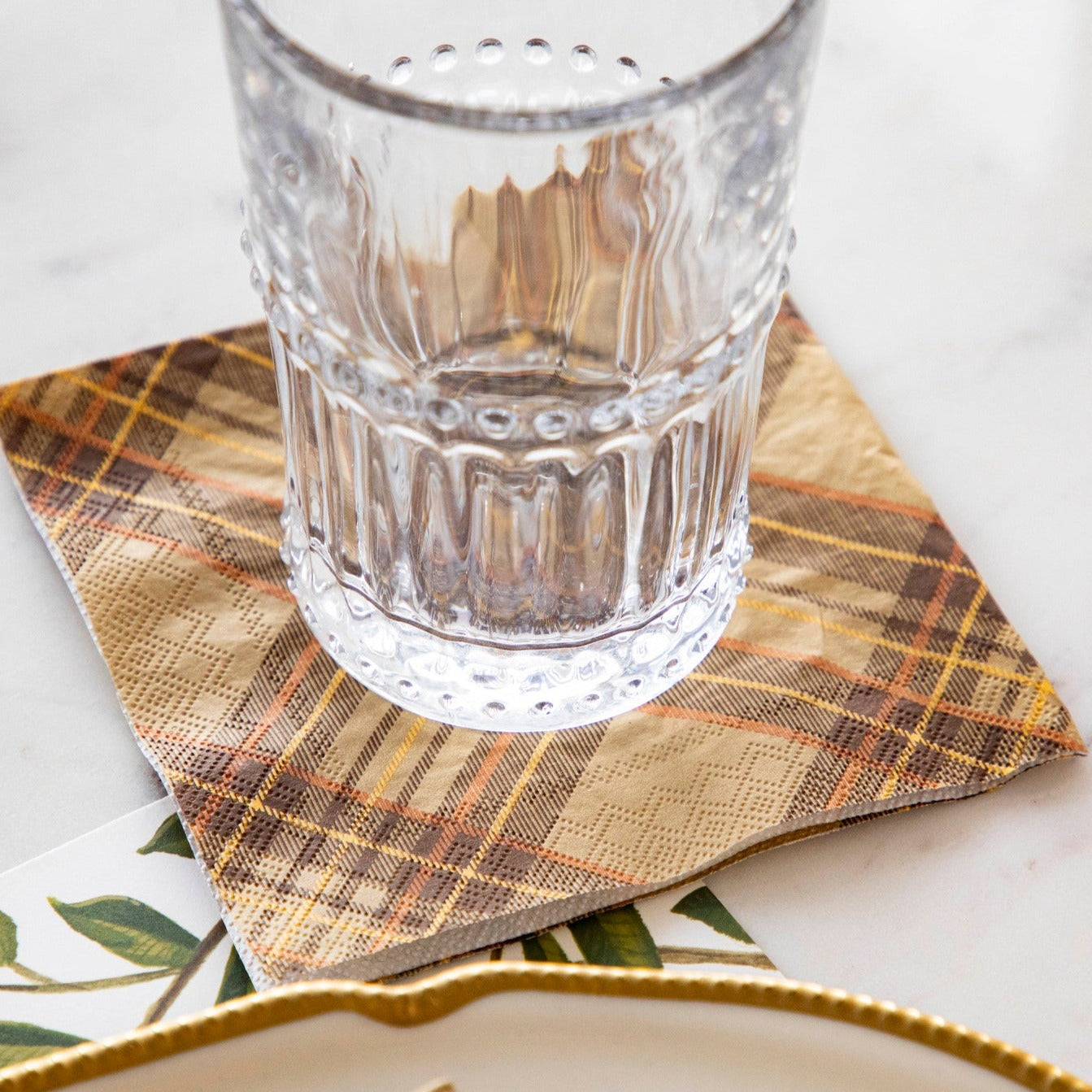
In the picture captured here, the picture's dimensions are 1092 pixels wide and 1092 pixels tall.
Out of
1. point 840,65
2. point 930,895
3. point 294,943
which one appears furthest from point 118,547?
point 840,65

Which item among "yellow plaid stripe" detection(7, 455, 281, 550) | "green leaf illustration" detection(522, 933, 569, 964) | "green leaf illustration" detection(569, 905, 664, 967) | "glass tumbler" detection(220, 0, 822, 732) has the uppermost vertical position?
"glass tumbler" detection(220, 0, 822, 732)

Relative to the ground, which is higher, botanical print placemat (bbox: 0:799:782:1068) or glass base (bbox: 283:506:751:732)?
glass base (bbox: 283:506:751:732)

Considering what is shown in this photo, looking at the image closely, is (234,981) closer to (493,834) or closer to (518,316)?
(493,834)

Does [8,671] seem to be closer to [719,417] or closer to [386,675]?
[386,675]

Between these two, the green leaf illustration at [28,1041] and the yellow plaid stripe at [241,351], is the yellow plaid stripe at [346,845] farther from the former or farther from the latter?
the yellow plaid stripe at [241,351]

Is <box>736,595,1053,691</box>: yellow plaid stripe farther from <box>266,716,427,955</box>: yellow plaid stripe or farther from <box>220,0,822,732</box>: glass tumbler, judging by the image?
<box>266,716,427,955</box>: yellow plaid stripe

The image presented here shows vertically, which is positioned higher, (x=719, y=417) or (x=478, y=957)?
(x=719, y=417)

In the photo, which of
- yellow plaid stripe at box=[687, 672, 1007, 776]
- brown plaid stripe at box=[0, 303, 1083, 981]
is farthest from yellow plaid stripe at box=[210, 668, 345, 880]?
yellow plaid stripe at box=[687, 672, 1007, 776]

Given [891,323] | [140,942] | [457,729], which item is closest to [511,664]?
[457,729]

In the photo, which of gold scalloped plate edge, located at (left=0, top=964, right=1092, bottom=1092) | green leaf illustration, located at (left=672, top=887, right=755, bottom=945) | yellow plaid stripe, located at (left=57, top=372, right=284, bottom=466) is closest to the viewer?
gold scalloped plate edge, located at (left=0, top=964, right=1092, bottom=1092)
